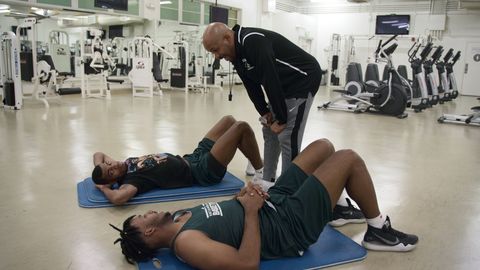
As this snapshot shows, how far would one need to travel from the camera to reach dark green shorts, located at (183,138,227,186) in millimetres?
2787

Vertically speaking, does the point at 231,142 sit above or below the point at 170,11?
below

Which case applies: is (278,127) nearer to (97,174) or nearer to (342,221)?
(342,221)

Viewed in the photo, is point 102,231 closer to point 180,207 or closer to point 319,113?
point 180,207

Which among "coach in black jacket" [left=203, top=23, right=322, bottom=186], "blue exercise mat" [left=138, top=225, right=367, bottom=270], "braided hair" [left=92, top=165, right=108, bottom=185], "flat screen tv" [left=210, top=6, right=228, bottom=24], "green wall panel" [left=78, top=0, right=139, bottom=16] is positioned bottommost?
"blue exercise mat" [left=138, top=225, right=367, bottom=270]

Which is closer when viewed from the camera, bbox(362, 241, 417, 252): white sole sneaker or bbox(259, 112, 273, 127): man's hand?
bbox(362, 241, 417, 252): white sole sneaker

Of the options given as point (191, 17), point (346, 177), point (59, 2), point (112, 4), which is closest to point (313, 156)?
point (346, 177)

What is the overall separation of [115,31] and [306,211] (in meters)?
10.6

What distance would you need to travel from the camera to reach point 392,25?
14211 millimetres

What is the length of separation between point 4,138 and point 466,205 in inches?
183

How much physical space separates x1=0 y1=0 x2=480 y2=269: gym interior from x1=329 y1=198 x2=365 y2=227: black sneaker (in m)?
0.04

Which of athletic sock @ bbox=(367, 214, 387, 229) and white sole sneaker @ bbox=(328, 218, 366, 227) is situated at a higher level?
athletic sock @ bbox=(367, 214, 387, 229)

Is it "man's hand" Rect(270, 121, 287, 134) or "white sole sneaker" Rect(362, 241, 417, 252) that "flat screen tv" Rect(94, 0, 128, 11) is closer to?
"man's hand" Rect(270, 121, 287, 134)

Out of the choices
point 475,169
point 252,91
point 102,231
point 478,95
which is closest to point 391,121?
point 475,169

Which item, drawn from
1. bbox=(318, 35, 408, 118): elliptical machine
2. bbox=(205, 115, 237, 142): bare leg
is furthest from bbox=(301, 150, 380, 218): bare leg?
bbox=(318, 35, 408, 118): elliptical machine
